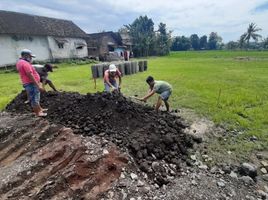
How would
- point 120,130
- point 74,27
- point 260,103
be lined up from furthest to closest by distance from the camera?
point 74,27, point 260,103, point 120,130

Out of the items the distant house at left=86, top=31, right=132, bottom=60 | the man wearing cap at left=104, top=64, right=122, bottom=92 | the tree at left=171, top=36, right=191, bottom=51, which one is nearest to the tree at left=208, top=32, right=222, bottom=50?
the tree at left=171, top=36, right=191, bottom=51

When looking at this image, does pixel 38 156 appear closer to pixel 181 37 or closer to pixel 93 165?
pixel 93 165

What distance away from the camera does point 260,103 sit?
26.4 feet

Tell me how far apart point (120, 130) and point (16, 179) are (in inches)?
78.7

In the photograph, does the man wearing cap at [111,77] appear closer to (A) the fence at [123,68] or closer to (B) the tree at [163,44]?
→ (A) the fence at [123,68]

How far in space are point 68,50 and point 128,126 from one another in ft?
85.7

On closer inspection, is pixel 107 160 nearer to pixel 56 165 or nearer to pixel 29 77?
pixel 56 165

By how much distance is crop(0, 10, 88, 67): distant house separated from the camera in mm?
22078

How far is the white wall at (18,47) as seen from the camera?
21.6 metres

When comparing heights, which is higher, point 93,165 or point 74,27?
point 74,27

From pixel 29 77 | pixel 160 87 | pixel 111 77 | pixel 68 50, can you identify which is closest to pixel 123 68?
pixel 111 77

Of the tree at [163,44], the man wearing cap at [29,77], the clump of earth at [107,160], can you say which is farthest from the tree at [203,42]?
the man wearing cap at [29,77]

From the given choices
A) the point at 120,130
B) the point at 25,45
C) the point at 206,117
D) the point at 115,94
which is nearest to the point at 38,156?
the point at 120,130

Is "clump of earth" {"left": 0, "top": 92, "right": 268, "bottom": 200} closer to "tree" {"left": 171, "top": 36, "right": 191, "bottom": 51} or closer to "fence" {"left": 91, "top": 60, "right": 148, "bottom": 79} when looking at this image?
"fence" {"left": 91, "top": 60, "right": 148, "bottom": 79}
